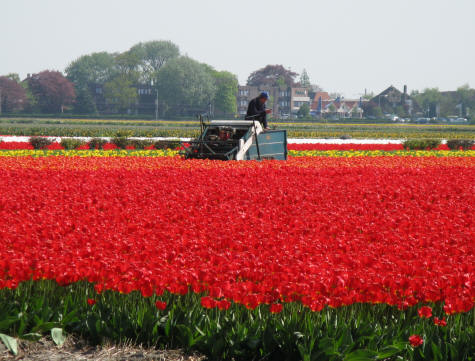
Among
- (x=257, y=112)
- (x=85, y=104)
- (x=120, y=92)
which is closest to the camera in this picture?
(x=257, y=112)

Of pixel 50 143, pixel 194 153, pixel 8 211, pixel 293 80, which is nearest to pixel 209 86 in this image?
pixel 293 80

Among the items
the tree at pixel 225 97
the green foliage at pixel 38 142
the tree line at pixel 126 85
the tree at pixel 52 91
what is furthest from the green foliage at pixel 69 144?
the tree at pixel 52 91

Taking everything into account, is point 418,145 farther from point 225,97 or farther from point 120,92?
point 120,92

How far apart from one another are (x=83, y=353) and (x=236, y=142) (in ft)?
50.4

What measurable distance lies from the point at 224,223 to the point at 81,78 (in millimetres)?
157886

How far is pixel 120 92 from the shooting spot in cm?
14438

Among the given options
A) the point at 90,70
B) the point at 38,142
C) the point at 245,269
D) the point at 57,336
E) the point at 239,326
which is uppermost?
the point at 90,70

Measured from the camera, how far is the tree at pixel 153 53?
158375 mm

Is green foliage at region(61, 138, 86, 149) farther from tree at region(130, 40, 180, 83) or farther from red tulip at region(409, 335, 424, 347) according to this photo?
tree at region(130, 40, 180, 83)

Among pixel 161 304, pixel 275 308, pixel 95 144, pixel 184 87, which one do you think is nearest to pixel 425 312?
pixel 275 308

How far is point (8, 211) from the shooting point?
1129cm

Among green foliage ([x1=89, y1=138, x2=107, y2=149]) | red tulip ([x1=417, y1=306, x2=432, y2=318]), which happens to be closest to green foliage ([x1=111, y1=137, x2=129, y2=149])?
green foliage ([x1=89, y1=138, x2=107, y2=149])

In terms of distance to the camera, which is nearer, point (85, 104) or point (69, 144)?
point (69, 144)

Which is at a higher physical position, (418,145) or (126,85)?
(126,85)
